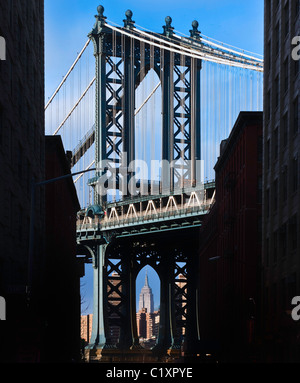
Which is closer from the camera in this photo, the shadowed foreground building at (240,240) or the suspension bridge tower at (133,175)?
the shadowed foreground building at (240,240)

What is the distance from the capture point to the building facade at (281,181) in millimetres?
54031

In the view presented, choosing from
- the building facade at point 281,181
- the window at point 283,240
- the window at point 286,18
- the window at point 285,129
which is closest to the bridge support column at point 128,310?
the building facade at point 281,181

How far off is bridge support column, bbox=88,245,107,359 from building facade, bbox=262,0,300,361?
232ft

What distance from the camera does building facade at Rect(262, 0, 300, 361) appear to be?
54031 mm

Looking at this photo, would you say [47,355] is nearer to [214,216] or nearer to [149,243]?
[214,216]

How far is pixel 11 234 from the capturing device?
45000mm

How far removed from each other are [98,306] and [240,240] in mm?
63937
